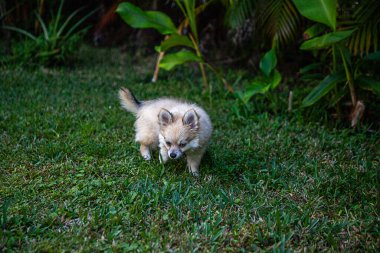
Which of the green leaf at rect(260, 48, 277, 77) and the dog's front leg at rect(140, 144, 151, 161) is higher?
the green leaf at rect(260, 48, 277, 77)

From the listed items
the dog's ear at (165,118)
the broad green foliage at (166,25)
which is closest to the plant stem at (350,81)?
the broad green foliage at (166,25)

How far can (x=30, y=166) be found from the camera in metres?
4.35

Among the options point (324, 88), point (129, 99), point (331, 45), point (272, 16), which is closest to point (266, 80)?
point (272, 16)

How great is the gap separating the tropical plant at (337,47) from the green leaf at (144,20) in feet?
6.38

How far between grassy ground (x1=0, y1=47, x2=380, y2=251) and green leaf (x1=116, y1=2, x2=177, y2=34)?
117 cm

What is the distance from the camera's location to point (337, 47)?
5.32 meters

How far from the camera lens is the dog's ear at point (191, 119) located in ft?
14.0

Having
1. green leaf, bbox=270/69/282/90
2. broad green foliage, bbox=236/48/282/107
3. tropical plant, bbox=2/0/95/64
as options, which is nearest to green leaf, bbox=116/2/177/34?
broad green foliage, bbox=236/48/282/107

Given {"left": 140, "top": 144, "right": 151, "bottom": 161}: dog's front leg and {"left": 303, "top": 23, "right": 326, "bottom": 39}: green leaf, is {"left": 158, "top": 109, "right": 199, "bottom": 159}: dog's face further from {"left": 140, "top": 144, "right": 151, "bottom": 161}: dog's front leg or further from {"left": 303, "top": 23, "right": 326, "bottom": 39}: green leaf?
{"left": 303, "top": 23, "right": 326, "bottom": 39}: green leaf

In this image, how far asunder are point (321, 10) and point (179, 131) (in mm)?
2025

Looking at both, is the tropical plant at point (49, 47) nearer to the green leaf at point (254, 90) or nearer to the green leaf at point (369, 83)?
the green leaf at point (254, 90)

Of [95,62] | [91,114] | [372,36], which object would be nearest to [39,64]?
[95,62]

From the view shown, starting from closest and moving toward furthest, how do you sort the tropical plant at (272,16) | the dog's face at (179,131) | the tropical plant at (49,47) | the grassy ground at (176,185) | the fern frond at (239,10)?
the grassy ground at (176,185) < the dog's face at (179,131) < the tropical plant at (272,16) < the fern frond at (239,10) < the tropical plant at (49,47)

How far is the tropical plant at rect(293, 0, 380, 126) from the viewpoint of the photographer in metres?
4.76
